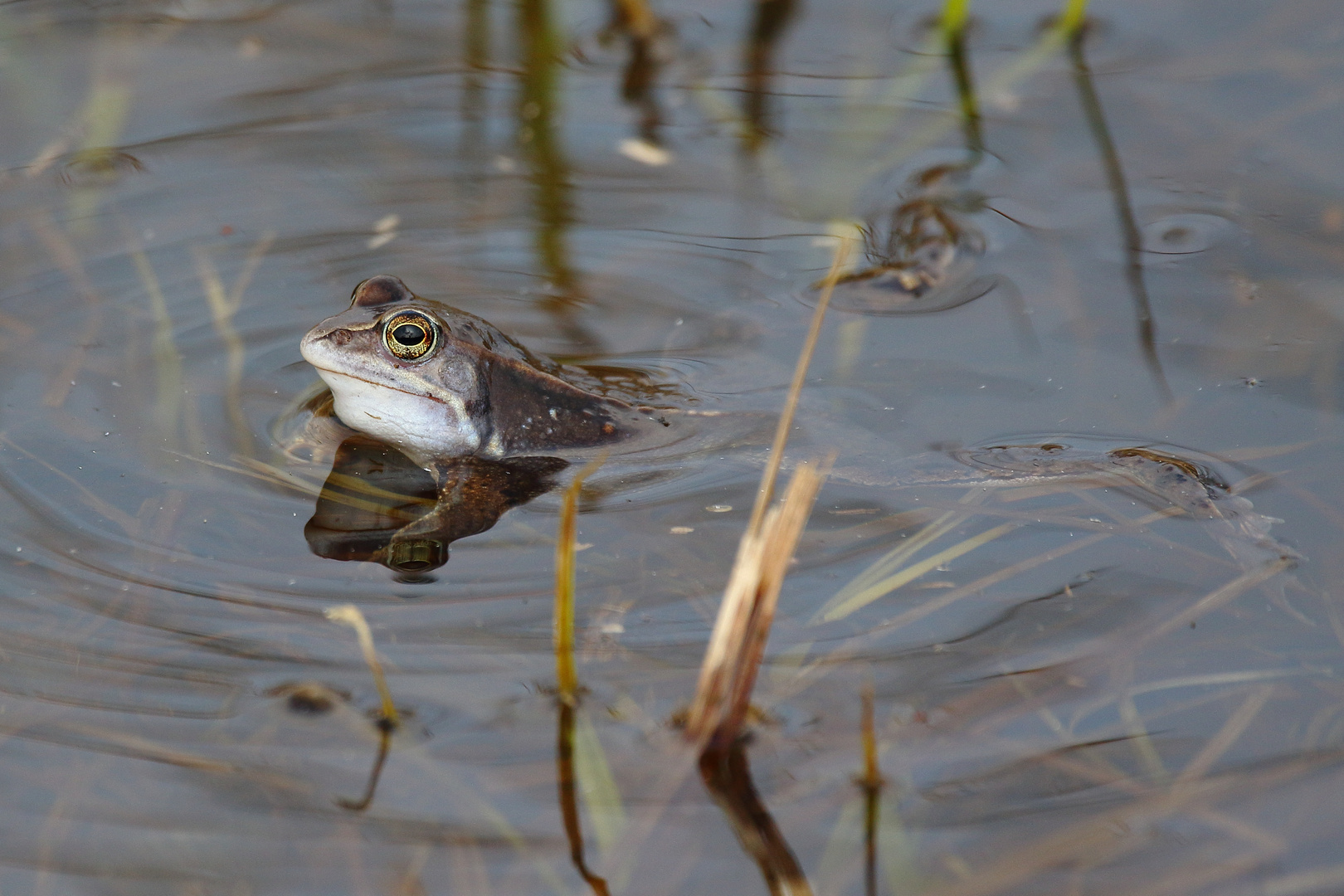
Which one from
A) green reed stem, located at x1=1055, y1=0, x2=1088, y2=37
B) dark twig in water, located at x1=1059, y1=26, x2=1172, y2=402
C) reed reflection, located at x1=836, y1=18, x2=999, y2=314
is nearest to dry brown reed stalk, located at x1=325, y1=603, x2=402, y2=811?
reed reflection, located at x1=836, y1=18, x2=999, y2=314

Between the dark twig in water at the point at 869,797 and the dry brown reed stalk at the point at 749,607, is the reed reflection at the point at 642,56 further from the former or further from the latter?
the dark twig in water at the point at 869,797

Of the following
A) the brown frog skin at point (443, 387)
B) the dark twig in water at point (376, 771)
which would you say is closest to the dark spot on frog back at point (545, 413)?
the brown frog skin at point (443, 387)

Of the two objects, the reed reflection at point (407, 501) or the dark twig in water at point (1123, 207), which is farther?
the dark twig in water at point (1123, 207)

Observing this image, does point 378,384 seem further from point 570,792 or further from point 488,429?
point 570,792

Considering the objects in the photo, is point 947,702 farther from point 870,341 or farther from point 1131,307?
point 1131,307

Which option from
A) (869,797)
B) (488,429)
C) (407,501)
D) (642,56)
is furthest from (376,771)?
(642,56)

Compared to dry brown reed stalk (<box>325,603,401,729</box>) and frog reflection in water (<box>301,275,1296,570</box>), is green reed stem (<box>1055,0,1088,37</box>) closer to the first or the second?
frog reflection in water (<box>301,275,1296,570</box>)
